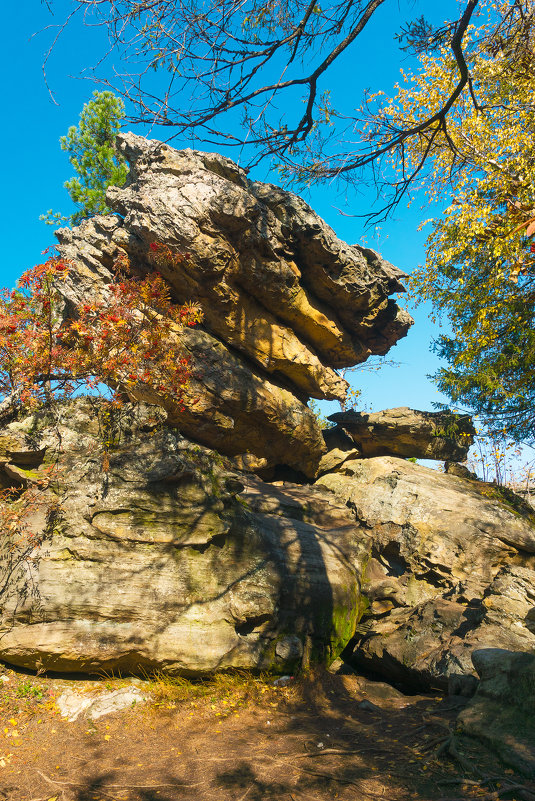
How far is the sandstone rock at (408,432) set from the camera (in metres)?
16.0

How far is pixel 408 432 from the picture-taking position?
16.1m

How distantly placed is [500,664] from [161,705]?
4.33m

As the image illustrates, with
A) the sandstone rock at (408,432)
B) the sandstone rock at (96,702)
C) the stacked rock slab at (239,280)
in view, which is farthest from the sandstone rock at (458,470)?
the sandstone rock at (96,702)

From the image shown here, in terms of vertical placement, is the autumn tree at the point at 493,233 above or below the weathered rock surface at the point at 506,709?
above

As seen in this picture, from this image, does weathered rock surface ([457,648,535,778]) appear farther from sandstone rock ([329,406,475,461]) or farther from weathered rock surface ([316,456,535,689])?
sandstone rock ([329,406,475,461])

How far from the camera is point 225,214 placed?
11.2 metres

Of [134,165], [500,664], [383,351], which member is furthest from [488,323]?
[134,165]

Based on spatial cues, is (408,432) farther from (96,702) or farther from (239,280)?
(96,702)

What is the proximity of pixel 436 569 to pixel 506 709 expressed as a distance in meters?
5.99

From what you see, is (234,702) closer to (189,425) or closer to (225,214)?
(189,425)

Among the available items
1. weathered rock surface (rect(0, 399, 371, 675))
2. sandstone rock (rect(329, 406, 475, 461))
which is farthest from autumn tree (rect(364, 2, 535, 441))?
weathered rock surface (rect(0, 399, 371, 675))

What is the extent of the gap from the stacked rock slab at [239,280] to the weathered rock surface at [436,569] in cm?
262

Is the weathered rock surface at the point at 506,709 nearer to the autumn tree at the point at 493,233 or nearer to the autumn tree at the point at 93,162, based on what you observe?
the autumn tree at the point at 493,233

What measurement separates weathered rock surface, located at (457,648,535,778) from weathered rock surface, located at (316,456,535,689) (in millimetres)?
1462
